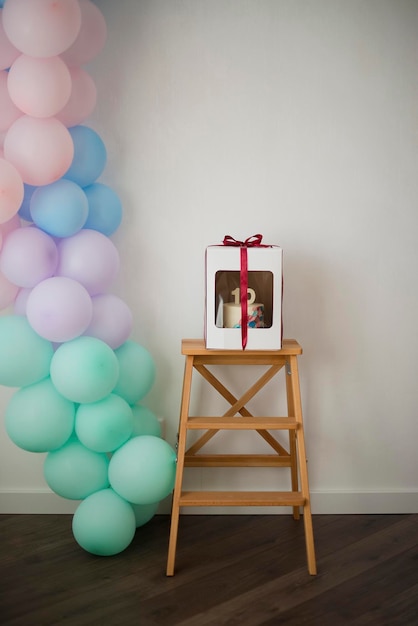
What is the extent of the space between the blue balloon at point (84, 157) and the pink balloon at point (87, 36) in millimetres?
223

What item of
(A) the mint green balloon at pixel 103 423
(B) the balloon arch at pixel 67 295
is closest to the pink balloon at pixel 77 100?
(B) the balloon arch at pixel 67 295

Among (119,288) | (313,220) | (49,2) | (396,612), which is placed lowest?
(396,612)

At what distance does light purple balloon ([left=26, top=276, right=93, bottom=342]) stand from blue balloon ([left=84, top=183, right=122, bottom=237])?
0.99 ft

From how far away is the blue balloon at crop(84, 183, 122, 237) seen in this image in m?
2.31

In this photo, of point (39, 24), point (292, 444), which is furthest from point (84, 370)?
point (39, 24)

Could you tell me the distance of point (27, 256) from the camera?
2.08 m

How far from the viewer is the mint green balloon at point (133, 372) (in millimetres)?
2314

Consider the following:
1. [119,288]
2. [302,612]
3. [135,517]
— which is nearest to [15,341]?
[119,288]

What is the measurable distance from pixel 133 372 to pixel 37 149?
0.80 m

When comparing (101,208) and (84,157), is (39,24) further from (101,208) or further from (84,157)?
(101,208)

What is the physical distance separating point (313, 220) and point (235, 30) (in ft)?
2.51

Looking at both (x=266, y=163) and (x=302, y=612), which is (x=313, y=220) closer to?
(x=266, y=163)

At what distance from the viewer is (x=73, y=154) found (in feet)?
7.14

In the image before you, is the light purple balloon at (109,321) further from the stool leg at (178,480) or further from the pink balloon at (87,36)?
the pink balloon at (87,36)
